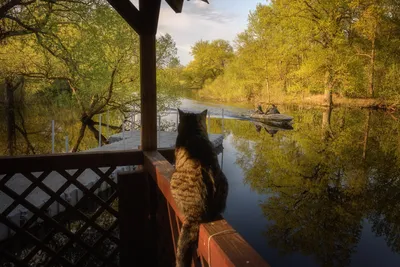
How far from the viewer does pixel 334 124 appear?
53.3 feet

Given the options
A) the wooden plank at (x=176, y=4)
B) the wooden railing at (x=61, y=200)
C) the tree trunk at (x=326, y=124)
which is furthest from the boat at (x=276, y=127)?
the wooden plank at (x=176, y=4)

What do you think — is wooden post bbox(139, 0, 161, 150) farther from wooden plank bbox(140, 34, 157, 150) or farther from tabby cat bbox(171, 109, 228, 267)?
tabby cat bbox(171, 109, 228, 267)

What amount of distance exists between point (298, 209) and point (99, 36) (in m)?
9.45

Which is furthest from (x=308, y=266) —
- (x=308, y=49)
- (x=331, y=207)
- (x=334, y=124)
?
(x=308, y=49)

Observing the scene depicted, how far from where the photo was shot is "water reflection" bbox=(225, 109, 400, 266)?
538cm

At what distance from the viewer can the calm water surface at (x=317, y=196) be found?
5137 mm

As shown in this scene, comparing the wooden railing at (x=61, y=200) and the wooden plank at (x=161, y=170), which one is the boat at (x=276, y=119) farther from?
the wooden plank at (x=161, y=170)

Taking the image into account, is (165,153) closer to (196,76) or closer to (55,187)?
(55,187)

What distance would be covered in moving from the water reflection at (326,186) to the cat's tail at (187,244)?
4.55 meters

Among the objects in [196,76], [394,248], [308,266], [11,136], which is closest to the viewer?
[308,266]

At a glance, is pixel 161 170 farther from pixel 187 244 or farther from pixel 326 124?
pixel 326 124

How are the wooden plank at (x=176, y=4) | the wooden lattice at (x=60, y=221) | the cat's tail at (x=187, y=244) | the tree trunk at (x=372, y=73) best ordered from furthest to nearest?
the tree trunk at (x=372, y=73) → the wooden lattice at (x=60, y=221) → the wooden plank at (x=176, y=4) → the cat's tail at (x=187, y=244)

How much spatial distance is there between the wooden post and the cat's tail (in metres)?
1.42

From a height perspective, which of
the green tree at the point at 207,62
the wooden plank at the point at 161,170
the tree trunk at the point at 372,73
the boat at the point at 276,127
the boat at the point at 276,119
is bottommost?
the boat at the point at 276,127
